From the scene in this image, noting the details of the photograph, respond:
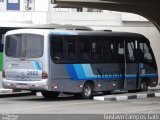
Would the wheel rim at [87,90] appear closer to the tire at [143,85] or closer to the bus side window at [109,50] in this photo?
the bus side window at [109,50]

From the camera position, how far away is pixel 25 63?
22.7m

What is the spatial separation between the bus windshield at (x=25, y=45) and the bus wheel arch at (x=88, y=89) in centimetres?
249

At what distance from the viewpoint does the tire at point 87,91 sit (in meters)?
23.7

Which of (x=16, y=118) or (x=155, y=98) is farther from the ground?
(x=16, y=118)

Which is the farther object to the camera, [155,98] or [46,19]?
[46,19]

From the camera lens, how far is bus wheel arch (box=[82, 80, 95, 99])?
23.7 meters

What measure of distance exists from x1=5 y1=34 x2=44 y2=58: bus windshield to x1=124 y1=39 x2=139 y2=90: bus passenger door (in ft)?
15.5

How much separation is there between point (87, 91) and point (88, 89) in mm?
107

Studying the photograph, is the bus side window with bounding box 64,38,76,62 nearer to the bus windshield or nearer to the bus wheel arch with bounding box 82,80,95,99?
the bus windshield

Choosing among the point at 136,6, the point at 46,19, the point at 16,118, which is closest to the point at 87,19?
the point at 46,19

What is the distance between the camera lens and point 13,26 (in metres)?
26.5

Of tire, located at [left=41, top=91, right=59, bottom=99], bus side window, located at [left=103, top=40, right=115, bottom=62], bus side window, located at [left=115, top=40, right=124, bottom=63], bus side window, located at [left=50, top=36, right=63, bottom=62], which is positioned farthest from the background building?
bus side window, located at [left=50, top=36, right=63, bottom=62]

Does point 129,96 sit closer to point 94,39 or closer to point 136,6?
point 94,39

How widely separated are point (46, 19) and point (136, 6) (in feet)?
38.4
